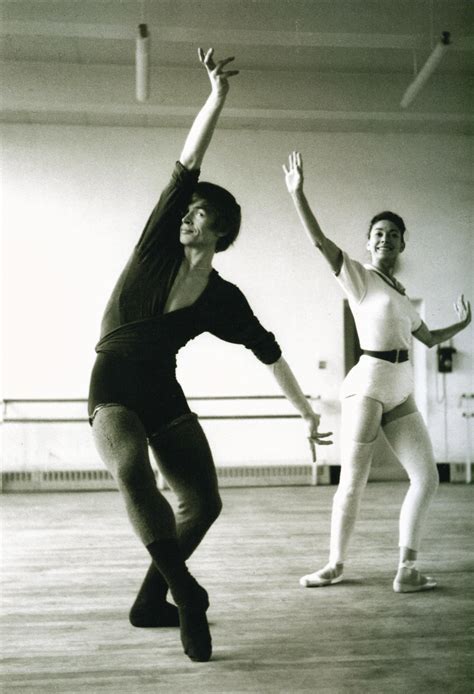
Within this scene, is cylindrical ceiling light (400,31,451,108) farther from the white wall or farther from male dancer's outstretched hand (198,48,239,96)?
male dancer's outstretched hand (198,48,239,96)

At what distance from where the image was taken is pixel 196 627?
1.96 m

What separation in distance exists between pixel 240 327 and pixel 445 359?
17.0 feet

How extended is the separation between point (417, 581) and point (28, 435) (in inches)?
183

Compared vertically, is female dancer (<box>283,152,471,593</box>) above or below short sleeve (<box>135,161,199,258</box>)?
below

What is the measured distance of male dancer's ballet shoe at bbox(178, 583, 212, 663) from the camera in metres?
1.90

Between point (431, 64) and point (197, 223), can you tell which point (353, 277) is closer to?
point (197, 223)

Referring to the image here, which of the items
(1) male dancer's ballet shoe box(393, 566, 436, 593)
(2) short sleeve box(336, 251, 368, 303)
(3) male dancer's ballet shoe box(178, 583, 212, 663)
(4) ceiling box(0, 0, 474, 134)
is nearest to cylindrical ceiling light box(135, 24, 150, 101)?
(4) ceiling box(0, 0, 474, 134)

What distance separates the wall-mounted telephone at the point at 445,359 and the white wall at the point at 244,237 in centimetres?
9

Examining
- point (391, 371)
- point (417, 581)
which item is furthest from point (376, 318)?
point (417, 581)

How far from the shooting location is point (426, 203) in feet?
23.1

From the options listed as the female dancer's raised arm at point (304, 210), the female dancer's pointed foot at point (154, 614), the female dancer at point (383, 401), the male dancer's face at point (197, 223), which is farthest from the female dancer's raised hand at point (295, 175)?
the female dancer's pointed foot at point (154, 614)

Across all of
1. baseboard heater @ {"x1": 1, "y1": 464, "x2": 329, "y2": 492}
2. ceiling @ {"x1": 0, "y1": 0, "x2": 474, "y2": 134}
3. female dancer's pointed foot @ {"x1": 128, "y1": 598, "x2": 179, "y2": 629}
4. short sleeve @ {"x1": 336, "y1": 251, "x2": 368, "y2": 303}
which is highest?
ceiling @ {"x1": 0, "y1": 0, "x2": 474, "y2": 134}

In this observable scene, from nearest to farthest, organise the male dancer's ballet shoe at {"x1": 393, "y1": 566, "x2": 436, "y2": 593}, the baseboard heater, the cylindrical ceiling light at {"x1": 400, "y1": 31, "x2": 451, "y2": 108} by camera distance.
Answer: the male dancer's ballet shoe at {"x1": 393, "y1": 566, "x2": 436, "y2": 593} → the cylindrical ceiling light at {"x1": 400, "y1": 31, "x2": 451, "y2": 108} → the baseboard heater

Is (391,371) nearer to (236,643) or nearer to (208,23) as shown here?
(236,643)
